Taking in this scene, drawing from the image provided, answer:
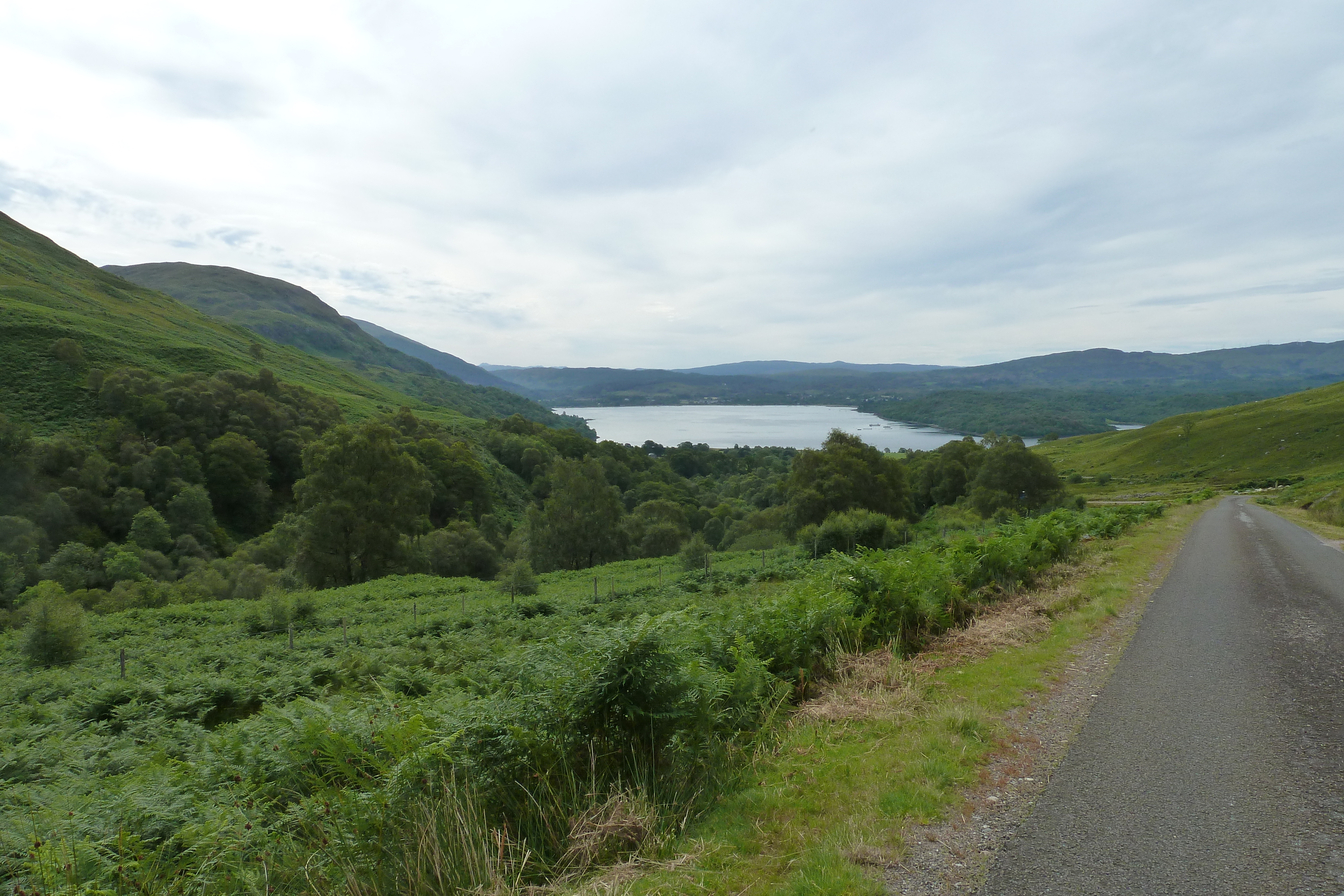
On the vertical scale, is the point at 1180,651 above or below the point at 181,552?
above

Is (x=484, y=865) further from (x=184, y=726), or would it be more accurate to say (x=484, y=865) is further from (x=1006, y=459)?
(x=1006, y=459)

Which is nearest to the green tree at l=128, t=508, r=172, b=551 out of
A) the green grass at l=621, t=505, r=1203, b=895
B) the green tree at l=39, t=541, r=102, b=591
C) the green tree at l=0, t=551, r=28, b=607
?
the green tree at l=39, t=541, r=102, b=591

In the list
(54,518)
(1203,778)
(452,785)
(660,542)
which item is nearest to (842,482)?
(660,542)

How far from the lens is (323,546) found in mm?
32438

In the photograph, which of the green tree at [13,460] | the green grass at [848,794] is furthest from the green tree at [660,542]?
the green tree at [13,460]

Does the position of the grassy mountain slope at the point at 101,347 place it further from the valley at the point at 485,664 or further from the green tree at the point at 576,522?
the green tree at the point at 576,522

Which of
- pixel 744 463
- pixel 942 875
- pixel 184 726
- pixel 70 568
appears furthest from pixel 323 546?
pixel 744 463

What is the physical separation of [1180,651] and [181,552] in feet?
181

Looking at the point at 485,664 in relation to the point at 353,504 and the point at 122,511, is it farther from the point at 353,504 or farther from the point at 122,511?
the point at 122,511

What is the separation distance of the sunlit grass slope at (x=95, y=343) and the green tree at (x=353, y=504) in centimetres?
3916

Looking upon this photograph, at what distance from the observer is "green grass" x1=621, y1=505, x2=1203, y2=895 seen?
3.66m

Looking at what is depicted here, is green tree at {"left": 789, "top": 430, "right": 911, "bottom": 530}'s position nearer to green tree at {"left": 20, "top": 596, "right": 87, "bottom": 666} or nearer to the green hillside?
green tree at {"left": 20, "top": 596, "right": 87, "bottom": 666}

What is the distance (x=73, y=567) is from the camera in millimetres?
34406

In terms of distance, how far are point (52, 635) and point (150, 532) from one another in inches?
1338
